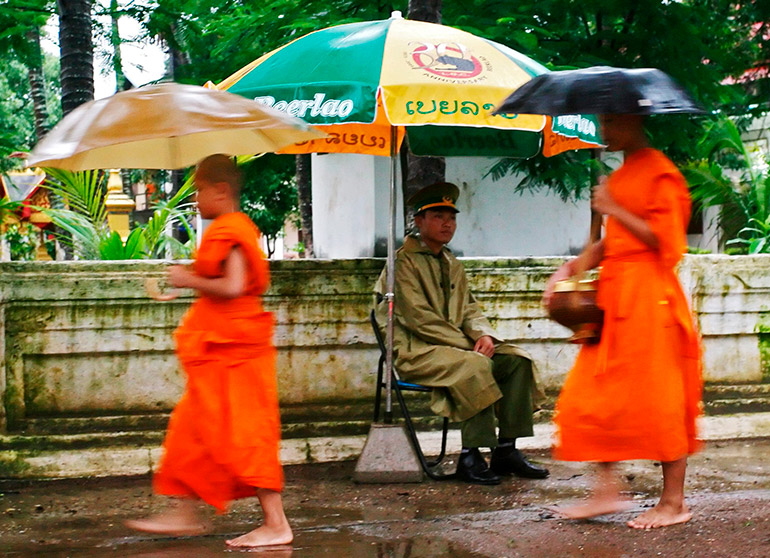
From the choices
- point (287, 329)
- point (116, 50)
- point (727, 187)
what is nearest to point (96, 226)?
point (287, 329)

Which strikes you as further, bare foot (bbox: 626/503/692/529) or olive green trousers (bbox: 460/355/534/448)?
olive green trousers (bbox: 460/355/534/448)

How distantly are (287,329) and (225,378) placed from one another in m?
2.00

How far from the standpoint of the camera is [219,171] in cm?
409

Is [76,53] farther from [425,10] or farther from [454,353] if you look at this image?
[454,353]

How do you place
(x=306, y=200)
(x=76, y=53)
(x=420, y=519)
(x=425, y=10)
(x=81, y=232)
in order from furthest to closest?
1. (x=306, y=200)
2. (x=76, y=53)
3. (x=81, y=232)
4. (x=425, y=10)
5. (x=420, y=519)

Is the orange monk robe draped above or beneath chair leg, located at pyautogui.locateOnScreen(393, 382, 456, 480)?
above

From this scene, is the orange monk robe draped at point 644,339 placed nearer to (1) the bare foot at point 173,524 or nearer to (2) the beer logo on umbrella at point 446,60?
(2) the beer logo on umbrella at point 446,60

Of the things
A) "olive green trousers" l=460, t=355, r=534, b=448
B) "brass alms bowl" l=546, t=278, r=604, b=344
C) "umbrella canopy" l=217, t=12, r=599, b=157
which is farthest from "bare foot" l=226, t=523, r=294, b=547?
"umbrella canopy" l=217, t=12, r=599, b=157

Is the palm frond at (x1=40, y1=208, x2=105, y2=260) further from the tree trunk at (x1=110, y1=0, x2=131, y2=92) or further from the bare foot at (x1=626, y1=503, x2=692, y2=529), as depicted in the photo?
the bare foot at (x1=626, y1=503, x2=692, y2=529)

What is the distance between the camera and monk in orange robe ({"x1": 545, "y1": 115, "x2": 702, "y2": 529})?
4.11 meters

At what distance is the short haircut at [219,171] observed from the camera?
160 inches

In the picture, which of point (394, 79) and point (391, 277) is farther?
point (391, 277)

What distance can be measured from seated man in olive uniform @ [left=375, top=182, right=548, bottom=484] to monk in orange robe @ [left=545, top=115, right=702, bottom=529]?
0.94 m

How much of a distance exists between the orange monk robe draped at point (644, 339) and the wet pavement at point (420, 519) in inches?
15.3
